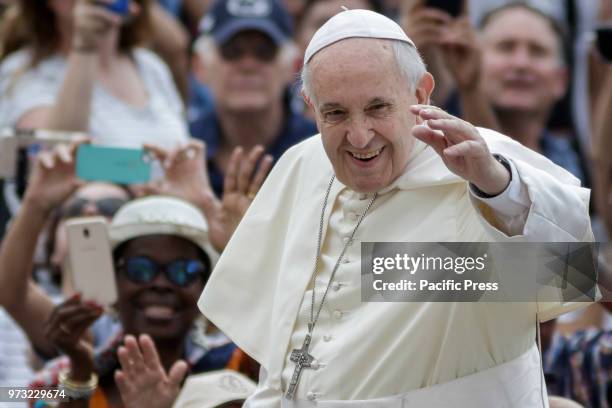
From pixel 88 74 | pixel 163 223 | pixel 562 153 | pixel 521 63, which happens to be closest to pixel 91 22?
pixel 88 74

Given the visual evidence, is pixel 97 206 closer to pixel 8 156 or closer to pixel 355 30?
pixel 8 156

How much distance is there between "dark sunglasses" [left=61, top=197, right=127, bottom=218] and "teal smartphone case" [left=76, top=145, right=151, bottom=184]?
599 millimetres

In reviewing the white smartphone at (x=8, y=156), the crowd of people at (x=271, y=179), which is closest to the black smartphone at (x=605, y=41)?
the crowd of people at (x=271, y=179)

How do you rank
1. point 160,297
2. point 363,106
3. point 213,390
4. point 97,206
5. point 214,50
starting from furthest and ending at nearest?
point 214,50 → point 97,206 → point 160,297 → point 213,390 → point 363,106

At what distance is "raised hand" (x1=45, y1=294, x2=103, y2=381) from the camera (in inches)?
211

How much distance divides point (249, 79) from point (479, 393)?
4.04 metres

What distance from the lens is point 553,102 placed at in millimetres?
7922

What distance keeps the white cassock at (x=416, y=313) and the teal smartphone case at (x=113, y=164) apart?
1.52 m

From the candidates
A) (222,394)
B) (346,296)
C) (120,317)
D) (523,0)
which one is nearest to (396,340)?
(346,296)

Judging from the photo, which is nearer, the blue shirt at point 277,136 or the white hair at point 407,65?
the white hair at point 407,65

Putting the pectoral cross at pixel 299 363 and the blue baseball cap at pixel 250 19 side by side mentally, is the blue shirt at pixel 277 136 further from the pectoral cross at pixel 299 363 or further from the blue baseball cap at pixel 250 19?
the pectoral cross at pixel 299 363

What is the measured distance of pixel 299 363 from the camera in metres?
4.16

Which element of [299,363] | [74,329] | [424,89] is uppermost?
[424,89]

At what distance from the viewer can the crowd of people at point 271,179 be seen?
3961 mm
